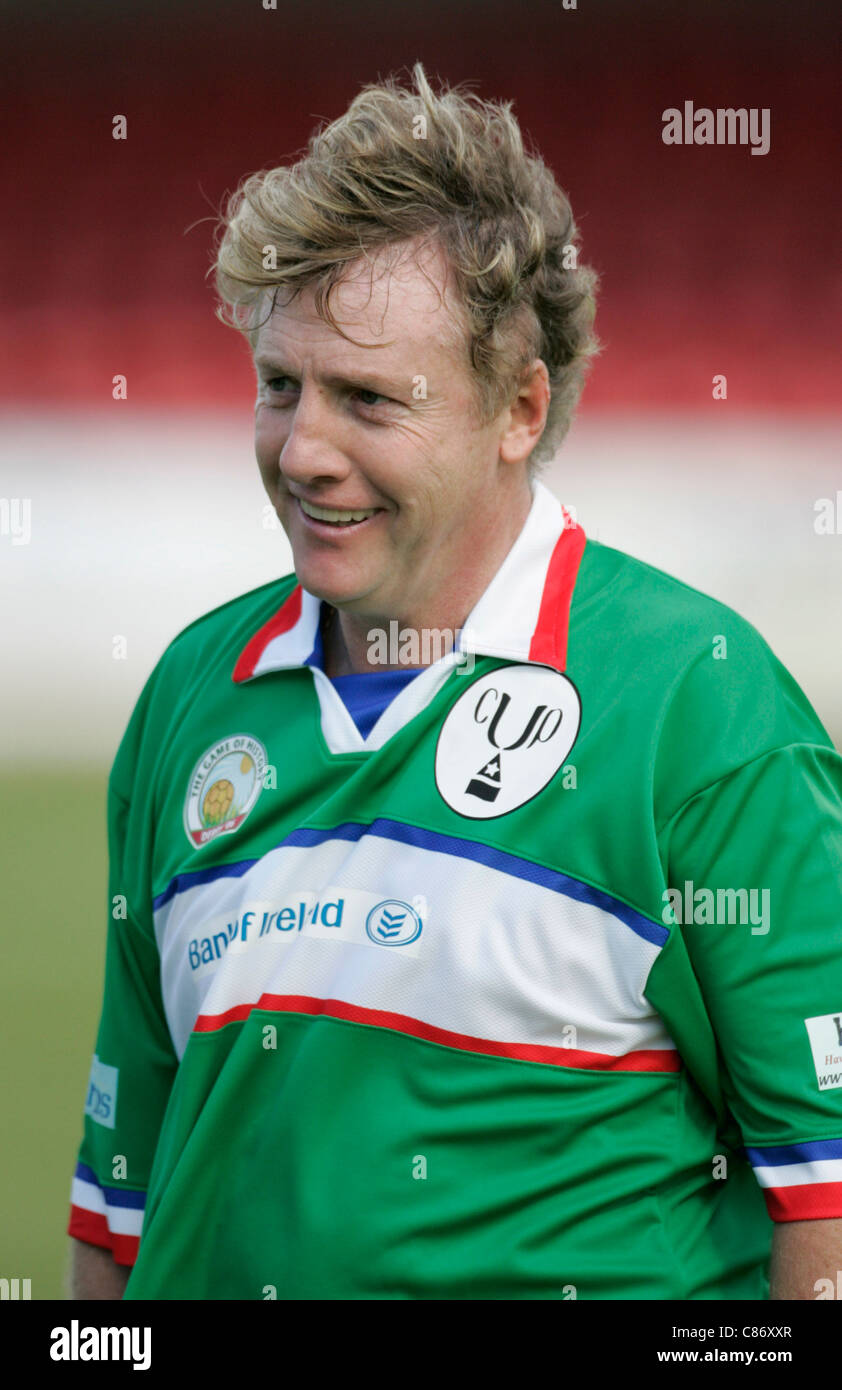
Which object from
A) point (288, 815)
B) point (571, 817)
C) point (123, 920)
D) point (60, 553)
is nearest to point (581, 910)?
point (571, 817)

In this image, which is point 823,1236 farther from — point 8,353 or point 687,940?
point 8,353

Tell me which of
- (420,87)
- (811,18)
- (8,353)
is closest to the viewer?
(420,87)

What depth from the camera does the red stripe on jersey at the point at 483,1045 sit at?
111 cm

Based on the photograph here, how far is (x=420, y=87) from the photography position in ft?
4.02

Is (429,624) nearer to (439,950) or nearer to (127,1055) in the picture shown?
(439,950)

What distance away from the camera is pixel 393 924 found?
45.1 inches

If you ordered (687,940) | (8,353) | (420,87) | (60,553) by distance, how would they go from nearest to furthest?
(687,940) < (420,87) < (60,553) < (8,353)

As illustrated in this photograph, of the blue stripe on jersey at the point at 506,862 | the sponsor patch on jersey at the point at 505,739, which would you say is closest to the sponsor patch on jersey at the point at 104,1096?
the blue stripe on jersey at the point at 506,862

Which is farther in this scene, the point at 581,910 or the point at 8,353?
the point at 8,353

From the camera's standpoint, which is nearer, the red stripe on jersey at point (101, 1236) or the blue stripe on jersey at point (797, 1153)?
the blue stripe on jersey at point (797, 1153)

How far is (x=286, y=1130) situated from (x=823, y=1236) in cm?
42

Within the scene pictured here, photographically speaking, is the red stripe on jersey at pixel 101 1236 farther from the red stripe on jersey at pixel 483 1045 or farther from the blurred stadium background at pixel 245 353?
the blurred stadium background at pixel 245 353

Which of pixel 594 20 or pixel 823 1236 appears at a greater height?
pixel 594 20

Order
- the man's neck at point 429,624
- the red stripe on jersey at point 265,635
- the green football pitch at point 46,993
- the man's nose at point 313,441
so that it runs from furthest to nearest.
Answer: the green football pitch at point 46,993 < the red stripe on jersey at point 265,635 < the man's neck at point 429,624 < the man's nose at point 313,441
